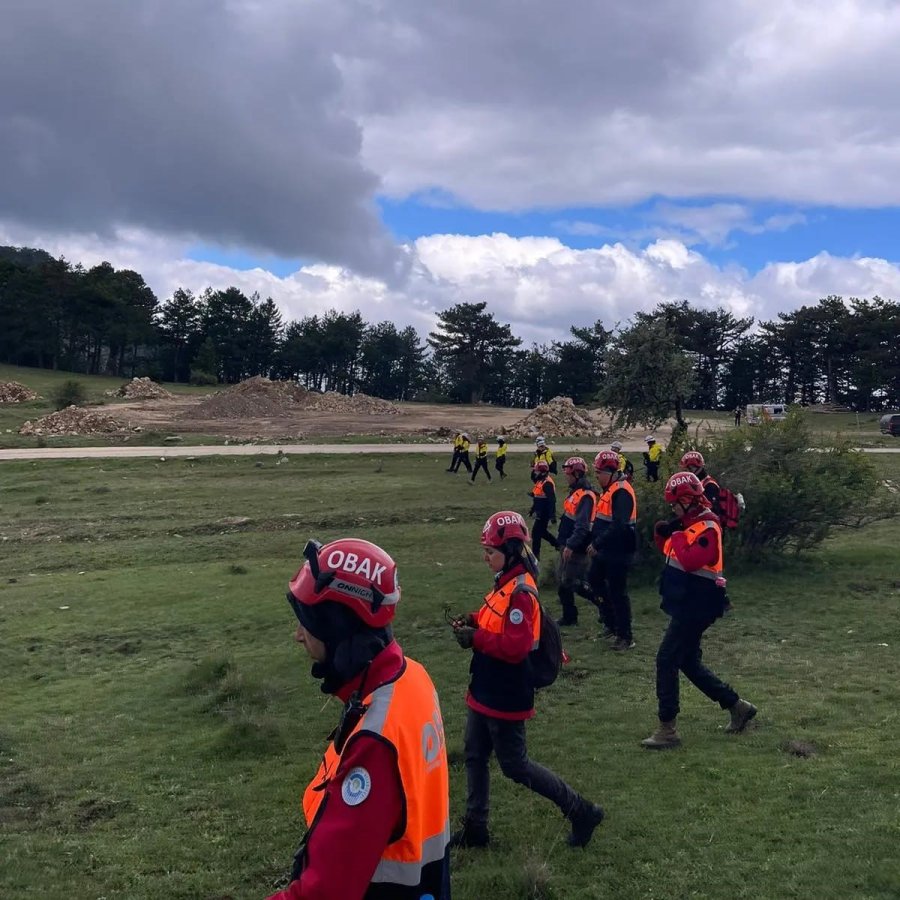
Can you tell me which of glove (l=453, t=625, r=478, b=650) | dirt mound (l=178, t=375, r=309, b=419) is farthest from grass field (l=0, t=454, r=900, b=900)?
dirt mound (l=178, t=375, r=309, b=419)

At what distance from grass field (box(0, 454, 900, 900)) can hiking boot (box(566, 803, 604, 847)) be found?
3.5 inches

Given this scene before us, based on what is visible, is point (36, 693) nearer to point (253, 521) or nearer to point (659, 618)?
point (659, 618)

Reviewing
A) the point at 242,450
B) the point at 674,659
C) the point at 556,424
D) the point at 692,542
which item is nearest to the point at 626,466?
the point at 692,542

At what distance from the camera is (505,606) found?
5137 millimetres

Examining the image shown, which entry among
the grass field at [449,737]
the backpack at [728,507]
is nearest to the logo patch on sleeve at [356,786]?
the grass field at [449,737]

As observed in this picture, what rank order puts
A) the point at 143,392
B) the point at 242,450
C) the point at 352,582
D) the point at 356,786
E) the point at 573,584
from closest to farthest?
the point at 356,786, the point at 352,582, the point at 573,584, the point at 242,450, the point at 143,392

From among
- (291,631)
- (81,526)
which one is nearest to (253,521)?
(81,526)

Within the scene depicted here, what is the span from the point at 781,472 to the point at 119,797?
1087cm

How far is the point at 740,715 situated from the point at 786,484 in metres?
7.32

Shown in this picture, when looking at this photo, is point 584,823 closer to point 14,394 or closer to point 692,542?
point 692,542

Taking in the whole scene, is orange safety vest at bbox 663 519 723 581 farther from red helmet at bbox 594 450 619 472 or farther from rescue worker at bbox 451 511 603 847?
red helmet at bbox 594 450 619 472

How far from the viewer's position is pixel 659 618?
11500mm

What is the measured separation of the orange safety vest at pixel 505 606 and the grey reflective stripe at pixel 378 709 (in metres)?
2.70

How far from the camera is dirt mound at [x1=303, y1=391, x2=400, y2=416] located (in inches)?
2207
